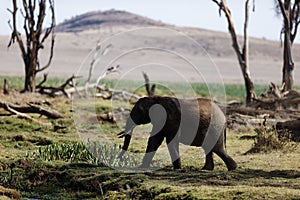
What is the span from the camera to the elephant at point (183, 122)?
44.4 ft

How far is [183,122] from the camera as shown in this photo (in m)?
13.5

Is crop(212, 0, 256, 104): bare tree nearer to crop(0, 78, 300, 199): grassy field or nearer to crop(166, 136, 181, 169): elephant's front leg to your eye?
crop(0, 78, 300, 199): grassy field

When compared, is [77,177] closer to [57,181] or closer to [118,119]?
[57,181]

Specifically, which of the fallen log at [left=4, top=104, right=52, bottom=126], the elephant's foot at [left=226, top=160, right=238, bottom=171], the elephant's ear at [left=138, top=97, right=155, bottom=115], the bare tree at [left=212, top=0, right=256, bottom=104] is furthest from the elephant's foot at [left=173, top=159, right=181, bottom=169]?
the bare tree at [left=212, top=0, right=256, bottom=104]

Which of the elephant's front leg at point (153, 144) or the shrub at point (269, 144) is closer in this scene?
the elephant's front leg at point (153, 144)

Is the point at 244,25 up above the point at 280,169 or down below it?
above

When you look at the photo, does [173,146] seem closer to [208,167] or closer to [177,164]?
[177,164]

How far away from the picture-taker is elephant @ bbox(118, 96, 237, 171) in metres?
13.5

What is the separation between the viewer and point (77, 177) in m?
12.8

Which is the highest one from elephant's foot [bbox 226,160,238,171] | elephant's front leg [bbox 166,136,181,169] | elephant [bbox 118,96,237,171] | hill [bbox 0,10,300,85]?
elephant [bbox 118,96,237,171]

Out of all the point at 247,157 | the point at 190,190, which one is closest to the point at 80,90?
the point at 247,157

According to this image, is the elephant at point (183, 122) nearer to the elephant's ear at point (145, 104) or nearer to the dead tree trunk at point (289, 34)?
the elephant's ear at point (145, 104)

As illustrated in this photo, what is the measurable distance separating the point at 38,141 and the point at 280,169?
6608 mm

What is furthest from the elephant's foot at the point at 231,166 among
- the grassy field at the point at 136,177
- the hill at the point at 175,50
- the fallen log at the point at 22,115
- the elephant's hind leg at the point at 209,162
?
the hill at the point at 175,50
